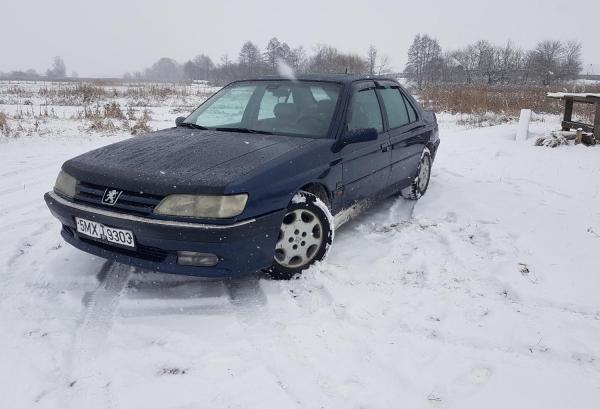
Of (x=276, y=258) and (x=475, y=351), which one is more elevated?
(x=276, y=258)

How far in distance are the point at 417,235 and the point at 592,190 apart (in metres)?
3.27

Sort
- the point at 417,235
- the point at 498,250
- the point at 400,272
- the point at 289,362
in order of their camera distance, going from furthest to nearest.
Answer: the point at 417,235, the point at 498,250, the point at 400,272, the point at 289,362

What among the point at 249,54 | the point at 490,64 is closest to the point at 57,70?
the point at 249,54

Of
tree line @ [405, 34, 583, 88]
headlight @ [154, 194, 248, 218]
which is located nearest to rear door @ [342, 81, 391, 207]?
headlight @ [154, 194, 248, 218]

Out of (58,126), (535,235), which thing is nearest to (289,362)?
(535,235)

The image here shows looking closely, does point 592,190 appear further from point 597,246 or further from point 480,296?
point 480,296

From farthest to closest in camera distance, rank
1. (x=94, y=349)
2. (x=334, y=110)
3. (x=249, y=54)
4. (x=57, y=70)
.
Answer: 1. (x=57, y=70)
2. (x=249, y=54)
3. (x=334, y=110)
4. (x=94, y=349)

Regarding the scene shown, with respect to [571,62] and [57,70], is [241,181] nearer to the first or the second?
[571,62]

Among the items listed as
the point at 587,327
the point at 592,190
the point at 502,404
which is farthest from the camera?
the point at 592,190

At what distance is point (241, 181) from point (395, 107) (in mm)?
2708

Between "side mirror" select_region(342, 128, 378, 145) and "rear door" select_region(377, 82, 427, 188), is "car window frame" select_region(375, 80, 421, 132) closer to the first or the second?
"rear door" select_region(377, 82, 427, 188)

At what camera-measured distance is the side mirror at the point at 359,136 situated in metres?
3.67

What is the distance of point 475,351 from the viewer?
254 centimetres

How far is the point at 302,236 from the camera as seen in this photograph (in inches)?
132
